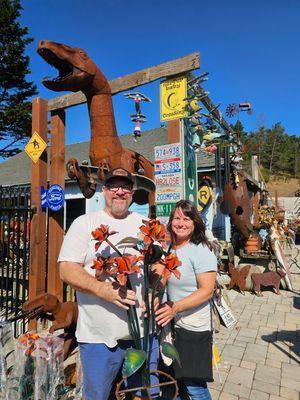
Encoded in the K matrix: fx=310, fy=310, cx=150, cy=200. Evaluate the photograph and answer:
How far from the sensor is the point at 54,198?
14.0ft

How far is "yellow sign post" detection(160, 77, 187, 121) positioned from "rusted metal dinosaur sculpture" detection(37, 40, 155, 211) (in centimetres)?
61

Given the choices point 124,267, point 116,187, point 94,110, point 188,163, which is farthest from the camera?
point 188,163

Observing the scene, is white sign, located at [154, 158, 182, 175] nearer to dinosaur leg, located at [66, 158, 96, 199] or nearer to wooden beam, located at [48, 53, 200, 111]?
dinosaur leg, located at [66, 158, 96, 199]

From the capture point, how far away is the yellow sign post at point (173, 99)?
346 cm

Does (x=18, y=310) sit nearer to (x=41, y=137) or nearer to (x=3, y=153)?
(x=41, y=137)

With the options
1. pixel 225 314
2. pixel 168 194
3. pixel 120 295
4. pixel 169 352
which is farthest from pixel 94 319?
pixel 225 314

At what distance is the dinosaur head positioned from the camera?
2.72 meters

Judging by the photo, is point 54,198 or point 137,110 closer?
point 137,110

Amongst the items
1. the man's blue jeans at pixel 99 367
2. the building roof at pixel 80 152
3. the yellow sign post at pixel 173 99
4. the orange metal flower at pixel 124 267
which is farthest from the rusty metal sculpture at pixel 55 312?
the building roof at pixel 80 152

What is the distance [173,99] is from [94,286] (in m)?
2.51

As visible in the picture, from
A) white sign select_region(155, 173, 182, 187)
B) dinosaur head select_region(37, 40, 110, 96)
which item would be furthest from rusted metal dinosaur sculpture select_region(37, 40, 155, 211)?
white sign select_region(155, 173, 182, 187)

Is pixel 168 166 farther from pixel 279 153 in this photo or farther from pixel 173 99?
pixel 279 153

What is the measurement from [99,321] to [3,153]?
65.1 feet

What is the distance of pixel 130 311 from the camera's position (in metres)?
1.58
